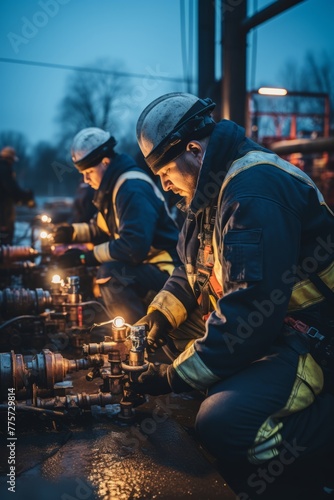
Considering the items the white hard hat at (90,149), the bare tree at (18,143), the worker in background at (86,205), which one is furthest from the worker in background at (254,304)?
the bare tree at (18,143)

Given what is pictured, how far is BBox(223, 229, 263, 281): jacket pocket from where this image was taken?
2328 millimetres

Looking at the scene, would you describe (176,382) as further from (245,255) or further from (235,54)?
(235,54)

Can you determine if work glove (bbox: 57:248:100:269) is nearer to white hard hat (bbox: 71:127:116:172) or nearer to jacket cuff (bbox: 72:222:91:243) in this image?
jacket cuff (bbox: 72:222:91:243)

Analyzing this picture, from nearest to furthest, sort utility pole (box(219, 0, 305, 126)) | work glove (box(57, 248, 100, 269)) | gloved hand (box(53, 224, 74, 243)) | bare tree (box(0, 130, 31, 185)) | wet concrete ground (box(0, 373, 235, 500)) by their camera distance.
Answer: wet concrete ground (box(0, 373, 235, 500)) < work glove (box(57, 248, 100, 269)) < gloved hand (box(53, 224, 74, 243)) < utility pole (box(219, 0, 305, 126)) < bare tree (box(0, 130, 31, 185))

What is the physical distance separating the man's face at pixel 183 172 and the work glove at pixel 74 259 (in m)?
2.38

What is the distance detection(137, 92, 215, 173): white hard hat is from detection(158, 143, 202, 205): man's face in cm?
4

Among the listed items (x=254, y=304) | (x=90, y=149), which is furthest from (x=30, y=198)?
(x=254, y=304)

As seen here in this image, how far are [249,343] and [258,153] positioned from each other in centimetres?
99

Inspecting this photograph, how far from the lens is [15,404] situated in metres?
2.79

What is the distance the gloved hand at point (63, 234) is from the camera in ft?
19.5

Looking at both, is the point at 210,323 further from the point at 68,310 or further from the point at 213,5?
the point at 213,5

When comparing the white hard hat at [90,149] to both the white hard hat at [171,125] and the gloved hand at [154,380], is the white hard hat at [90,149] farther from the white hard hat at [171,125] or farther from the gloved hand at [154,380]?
the gloved hand at [154,380]

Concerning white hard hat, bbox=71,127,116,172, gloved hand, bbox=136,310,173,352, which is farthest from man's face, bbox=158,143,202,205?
white hard hat, bbox=71,127,116,172

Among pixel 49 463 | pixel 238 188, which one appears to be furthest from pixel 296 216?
pixel 49 463
